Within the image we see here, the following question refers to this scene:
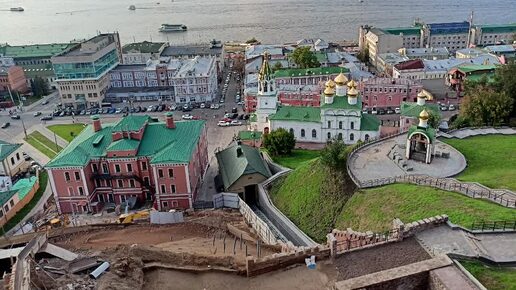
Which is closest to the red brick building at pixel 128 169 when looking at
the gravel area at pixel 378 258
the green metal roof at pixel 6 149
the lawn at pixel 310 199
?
the lawn at pixel 310 199

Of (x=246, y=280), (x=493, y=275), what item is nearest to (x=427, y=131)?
(x=493, y=275)

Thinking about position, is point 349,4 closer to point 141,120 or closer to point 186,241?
point 141,120

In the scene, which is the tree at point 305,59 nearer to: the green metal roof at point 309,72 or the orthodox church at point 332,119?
the green metal roof at point 309,72

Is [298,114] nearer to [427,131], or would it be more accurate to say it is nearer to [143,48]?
[427,131]

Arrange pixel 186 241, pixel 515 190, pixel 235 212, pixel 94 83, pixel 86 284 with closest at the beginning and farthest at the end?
pixel 86 284
pixel 515 190
pixel 186 241
pixel 235 212
pixel 94 83

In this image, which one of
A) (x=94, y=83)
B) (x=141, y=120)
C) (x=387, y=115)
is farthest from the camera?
(x=94, y=83)

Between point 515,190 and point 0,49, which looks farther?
point 0,49

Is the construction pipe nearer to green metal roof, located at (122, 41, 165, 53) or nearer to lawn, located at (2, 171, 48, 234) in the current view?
lawn, located at (2, 171, 48, 234)

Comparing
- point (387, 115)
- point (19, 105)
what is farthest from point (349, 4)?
point (19, 105)
